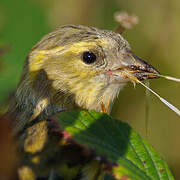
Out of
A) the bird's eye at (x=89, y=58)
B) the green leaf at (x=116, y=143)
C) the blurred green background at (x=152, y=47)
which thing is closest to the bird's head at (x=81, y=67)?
the bird's eye at (x=89, y=58)

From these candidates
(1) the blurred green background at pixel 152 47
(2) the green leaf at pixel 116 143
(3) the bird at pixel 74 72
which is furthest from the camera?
(1) the blurred green background at pixel 152 47

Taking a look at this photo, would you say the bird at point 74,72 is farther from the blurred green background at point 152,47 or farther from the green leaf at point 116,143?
the blurred green background at point 152,47

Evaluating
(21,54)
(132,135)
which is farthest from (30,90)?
(132,135)

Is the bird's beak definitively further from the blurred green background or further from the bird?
the blurred green background

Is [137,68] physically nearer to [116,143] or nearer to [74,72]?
[74,72]

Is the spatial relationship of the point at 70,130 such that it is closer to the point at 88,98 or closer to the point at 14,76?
the point at 88,98

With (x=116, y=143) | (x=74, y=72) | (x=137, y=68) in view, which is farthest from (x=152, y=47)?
(x=116, y=143)
